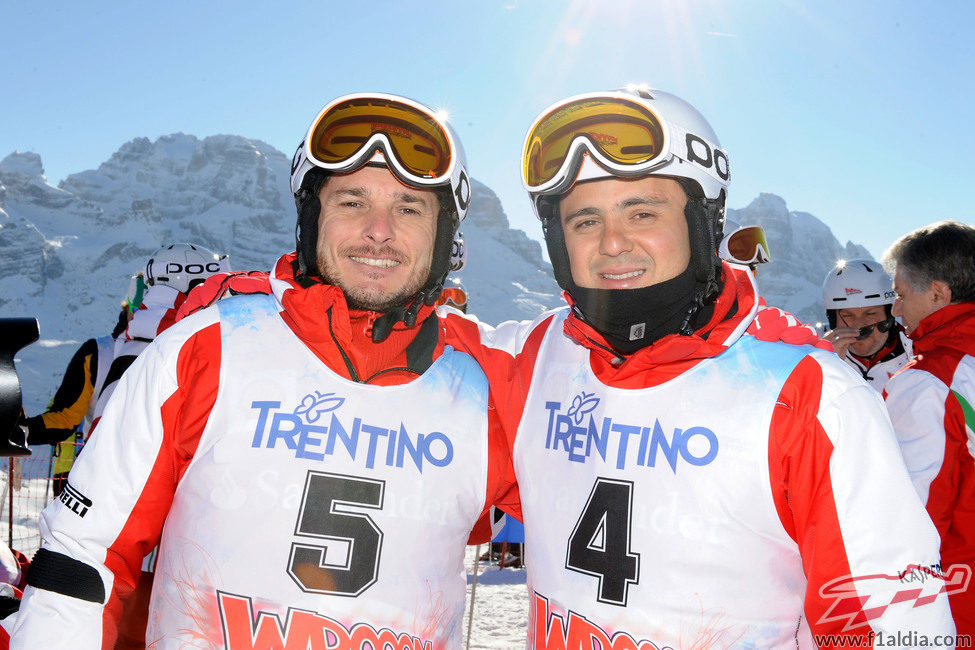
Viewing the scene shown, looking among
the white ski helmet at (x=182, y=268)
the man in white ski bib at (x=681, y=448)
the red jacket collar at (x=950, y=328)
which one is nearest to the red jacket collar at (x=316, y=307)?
the man in white ski bib at (x=681, y=448)

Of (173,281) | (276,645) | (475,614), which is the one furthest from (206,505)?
(173,281)

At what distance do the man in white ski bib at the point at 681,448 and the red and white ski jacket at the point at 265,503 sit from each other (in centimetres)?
40

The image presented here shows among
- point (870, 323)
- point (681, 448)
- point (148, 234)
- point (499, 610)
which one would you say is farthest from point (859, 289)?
point (148, 234)

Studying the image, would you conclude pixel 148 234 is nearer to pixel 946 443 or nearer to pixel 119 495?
pixel 119 495

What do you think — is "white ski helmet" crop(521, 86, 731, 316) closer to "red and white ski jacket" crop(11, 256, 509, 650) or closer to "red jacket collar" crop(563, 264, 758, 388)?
"red jacket collar" crop(563, 264, 758, 388)

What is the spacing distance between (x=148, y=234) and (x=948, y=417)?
16510 cm

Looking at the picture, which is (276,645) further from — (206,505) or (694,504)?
(694,504)

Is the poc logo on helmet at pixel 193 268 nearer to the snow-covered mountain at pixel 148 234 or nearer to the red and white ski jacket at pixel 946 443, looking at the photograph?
the red and white ski jacket at pixel 946 443

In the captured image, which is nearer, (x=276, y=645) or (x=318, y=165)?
(x=276, y=645)

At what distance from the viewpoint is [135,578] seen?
2.28 metres

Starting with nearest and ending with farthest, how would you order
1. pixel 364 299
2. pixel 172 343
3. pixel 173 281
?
pixel 172 343, pixel 364 299, pixel 173 281

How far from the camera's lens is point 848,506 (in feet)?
6.23

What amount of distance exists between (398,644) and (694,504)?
107 centimetres

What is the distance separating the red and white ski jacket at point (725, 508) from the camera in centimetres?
188
